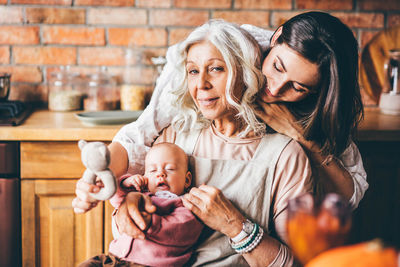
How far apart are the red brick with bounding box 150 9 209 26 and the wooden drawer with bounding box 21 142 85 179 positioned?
0.99 meters

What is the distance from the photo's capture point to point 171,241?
1.25m

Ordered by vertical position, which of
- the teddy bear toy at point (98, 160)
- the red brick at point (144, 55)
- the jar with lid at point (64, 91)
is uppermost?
the red brick at point (144, 55)

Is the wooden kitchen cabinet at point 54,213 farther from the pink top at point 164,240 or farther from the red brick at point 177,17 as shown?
the red brick at point 177,17

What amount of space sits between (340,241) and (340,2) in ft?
7.30

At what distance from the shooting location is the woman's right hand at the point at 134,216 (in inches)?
46.1

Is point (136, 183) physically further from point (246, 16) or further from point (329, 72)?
point (246, 16)

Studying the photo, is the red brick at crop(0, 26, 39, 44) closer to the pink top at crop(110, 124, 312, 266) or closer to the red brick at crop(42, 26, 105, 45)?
the red brick at crop(42, 26, 105, 45)

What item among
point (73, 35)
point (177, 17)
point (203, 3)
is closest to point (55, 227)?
point (73, 35)

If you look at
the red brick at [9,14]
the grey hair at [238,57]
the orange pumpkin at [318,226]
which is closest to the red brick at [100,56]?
the red brick at [9,14]

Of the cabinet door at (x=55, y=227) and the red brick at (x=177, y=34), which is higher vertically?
the red brick at (x=177, y=34)

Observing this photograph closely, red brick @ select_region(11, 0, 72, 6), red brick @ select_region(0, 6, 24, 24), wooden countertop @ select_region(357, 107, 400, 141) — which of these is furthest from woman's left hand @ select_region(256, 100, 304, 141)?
red brick @ select_region(0, 6, 24, 24)

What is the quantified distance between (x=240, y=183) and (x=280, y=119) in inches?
11.3

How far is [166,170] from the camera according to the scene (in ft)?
4.51

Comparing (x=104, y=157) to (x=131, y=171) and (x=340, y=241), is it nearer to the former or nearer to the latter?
(x=340, y=241)
